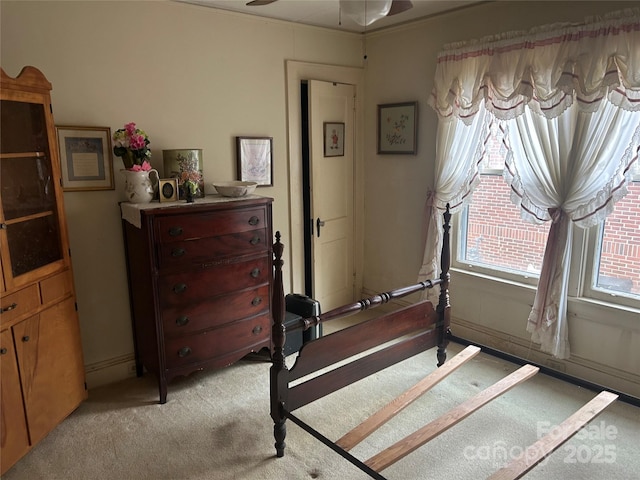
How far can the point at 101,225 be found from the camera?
2.97m

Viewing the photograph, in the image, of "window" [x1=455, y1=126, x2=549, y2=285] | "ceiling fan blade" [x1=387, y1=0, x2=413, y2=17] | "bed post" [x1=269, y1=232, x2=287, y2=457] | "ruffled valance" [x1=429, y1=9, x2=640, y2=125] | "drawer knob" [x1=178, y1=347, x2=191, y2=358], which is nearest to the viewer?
"ceiling fan blade" [x1=387, y1=0, x2=413, y2=17]

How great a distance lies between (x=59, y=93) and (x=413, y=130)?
2.54m

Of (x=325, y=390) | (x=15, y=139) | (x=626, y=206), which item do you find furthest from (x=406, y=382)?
(x=15, y=139)

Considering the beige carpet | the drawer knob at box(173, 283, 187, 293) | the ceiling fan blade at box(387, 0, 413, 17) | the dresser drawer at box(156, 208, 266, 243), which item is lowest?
the beige carpet

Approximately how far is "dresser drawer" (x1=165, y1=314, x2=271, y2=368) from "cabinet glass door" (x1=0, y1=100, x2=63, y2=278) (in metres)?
0.88

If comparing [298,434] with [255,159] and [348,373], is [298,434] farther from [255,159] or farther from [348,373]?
[255,159]

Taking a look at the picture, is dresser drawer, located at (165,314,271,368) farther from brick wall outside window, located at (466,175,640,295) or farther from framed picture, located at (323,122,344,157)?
brick wall outside window, located at (466,175,640,295)

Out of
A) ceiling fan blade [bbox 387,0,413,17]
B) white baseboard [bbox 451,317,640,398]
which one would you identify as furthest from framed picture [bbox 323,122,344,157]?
ceiling fan blade [bbox 387,0,413,17]

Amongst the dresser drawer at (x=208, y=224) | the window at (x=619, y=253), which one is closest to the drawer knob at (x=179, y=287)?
the dresser drawer at (x=208, y=224)

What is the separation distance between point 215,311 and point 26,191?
49.8 inches

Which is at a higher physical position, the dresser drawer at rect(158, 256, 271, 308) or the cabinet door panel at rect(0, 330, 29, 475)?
the dresser drawer at rect(158, 256, 271, 308)

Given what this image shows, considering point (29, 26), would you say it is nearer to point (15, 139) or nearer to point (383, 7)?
point (15, 139)

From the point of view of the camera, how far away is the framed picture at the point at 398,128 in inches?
150

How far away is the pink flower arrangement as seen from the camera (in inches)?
112
